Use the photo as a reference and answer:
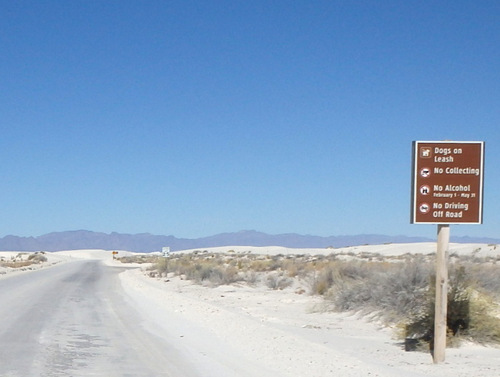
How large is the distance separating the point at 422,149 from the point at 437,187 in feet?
2.25

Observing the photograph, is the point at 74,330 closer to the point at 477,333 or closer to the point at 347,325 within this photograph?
the point at 347,325

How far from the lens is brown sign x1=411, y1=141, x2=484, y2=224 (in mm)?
11734

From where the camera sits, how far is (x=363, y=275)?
83.5 ft

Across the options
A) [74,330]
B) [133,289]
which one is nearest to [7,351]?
[74,330]

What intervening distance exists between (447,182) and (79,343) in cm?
772

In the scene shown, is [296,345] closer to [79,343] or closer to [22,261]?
[79,343]

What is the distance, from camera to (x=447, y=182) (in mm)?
11852

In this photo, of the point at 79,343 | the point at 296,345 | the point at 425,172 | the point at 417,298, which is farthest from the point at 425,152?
the point at 79,343

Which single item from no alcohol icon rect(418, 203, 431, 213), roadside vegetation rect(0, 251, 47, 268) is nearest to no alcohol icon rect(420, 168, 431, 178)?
no alcohol icon rect(418, 203, 431, 213)

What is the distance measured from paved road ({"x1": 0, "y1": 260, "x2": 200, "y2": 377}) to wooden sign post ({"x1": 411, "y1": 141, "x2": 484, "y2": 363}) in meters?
4.34

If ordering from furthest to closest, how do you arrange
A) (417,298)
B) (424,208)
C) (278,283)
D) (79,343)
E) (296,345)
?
(278,283) < (417,298) < (79,343) < (296,345) < (424,208)

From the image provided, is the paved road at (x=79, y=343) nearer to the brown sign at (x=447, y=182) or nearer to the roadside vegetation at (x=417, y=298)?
the brown sign at (x=447, y=182)

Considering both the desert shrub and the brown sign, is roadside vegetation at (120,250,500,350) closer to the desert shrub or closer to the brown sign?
the desert shrub

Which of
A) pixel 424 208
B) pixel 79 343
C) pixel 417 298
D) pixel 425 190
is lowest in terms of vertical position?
pixel 79 343
